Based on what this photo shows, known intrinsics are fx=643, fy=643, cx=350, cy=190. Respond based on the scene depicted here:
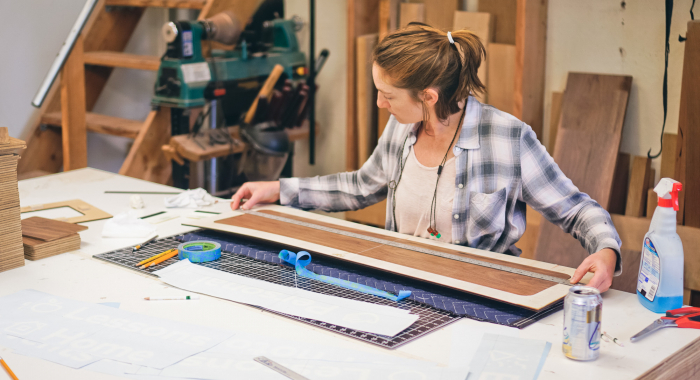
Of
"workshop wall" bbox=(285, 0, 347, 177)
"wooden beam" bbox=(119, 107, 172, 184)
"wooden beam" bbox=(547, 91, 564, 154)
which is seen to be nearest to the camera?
"wooden beam" bbox=(547, 91, 564, 154)

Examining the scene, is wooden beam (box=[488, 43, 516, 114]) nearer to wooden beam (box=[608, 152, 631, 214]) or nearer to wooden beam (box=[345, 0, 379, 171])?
wooden beam (box=[608, 152, 631, 214])

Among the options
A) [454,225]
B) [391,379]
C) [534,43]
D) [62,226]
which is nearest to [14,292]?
[62,226]

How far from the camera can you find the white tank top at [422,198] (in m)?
1.72

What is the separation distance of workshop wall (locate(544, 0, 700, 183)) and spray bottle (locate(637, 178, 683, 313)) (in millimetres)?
1276

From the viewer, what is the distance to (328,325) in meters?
1.17

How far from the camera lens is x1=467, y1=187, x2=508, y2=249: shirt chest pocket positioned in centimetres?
165

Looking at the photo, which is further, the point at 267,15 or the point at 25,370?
the point at 267,15

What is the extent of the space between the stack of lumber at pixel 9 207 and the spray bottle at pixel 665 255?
1355 millimetres

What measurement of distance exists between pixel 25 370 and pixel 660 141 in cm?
219

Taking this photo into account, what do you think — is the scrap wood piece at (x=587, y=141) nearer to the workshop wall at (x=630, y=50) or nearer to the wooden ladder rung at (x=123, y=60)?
the workshop wall at (x=630, y=50)

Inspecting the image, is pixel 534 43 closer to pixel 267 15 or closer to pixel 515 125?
pixel 515 125

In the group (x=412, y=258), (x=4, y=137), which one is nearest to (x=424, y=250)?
(x=412, y=258)

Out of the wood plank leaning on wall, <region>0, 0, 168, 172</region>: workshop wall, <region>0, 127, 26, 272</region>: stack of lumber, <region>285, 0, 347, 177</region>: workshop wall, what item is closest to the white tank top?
<region>0, 127, 26, 272</region>: stack of lumber

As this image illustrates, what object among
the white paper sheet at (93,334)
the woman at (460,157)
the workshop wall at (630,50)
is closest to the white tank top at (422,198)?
the woman at (460,157)
